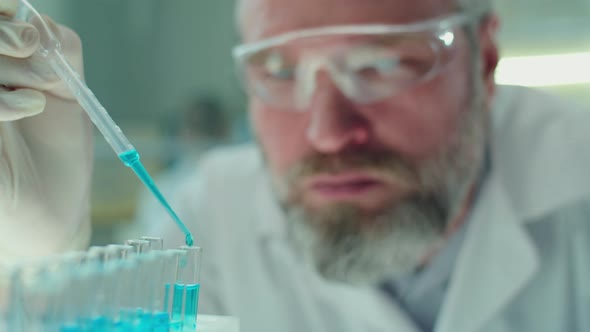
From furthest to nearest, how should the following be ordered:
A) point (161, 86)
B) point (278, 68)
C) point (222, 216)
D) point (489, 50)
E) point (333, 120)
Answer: point (161, 86), point (222, 216), point (489, 50), point (278, 68), point (333, 120)

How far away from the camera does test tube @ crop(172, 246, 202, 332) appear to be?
0.55 meters

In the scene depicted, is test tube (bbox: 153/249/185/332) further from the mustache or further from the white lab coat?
the mustache

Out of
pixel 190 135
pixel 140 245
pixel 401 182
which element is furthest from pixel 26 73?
pixel 190 135

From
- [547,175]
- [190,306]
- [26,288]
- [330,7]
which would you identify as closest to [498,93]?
[547,175]

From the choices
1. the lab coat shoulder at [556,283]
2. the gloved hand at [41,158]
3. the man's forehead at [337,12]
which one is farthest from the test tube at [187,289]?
the lab coat shoulder at [556,283]

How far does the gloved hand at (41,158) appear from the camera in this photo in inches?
23.1

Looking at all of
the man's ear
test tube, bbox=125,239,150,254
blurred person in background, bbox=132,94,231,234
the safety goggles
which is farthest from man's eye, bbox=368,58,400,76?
blurred person in background, bbox=132,94,231,234

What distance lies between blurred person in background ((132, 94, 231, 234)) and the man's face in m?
1.90

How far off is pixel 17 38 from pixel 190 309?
0.30 metres

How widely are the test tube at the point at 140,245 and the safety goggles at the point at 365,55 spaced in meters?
0.62

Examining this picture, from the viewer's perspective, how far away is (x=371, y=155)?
110 cm

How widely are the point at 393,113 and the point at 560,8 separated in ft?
6.19

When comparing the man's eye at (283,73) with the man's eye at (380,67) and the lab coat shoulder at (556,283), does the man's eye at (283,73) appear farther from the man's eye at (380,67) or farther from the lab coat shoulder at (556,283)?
the lab coat shoulder at (556,283)

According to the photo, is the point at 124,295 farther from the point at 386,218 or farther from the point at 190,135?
the point at 190,135
